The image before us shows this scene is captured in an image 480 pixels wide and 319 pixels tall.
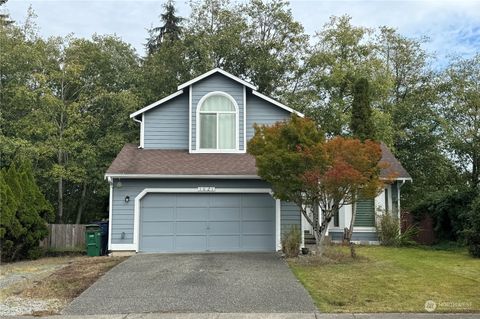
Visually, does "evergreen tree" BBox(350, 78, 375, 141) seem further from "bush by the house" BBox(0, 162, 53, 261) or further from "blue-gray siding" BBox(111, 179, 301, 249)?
"bush by the house" BBox(0, 162, 53, 261)

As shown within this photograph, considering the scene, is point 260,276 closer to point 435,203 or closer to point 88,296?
point 88,296

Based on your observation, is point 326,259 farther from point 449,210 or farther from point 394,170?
point 449,210

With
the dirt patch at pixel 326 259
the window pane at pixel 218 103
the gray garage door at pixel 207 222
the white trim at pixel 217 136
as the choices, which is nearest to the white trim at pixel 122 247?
the gray garage door at pixel 207 222

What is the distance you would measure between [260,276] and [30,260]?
9145 mm

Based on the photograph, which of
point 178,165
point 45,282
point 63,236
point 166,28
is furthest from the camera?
point 166,28

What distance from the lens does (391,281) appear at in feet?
32.4

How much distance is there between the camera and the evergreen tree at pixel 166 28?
1275 inches

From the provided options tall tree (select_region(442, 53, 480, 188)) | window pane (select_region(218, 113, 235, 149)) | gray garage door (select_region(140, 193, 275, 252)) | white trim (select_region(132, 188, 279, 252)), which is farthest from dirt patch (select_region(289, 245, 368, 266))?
tall tree (select_region(442, 53, 480, 188))

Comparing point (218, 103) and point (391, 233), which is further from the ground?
point (218, 103)

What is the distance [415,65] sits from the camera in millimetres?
30016

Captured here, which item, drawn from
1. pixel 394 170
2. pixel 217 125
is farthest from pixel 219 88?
pixel 394 170

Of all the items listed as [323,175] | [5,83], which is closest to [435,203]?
[323,175]

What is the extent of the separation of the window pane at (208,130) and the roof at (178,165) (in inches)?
23.4

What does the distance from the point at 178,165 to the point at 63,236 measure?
5.52 meters
